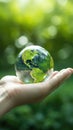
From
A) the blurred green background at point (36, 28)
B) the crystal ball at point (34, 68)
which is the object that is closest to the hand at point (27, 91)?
the crystal ball at point (34, 68)

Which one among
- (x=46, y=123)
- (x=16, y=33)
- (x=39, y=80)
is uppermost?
(x=16, y=33)

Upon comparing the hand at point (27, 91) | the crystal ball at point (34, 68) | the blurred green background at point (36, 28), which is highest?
the blurred green background at point (36, 28)

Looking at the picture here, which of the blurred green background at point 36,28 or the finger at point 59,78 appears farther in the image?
the blurred green background at point 36,28

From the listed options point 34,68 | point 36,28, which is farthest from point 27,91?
point 36,28

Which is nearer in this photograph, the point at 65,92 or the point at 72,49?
the point at 65,92

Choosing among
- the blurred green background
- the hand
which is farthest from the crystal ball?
the blurred green background

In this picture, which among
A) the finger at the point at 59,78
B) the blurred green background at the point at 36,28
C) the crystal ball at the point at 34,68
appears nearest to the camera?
the finger at the point at 59,78

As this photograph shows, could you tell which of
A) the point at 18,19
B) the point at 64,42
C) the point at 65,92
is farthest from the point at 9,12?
the point at 65,92

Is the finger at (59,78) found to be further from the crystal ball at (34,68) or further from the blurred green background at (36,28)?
the blurred green background at (36,28)

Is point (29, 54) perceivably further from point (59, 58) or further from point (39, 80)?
point (59, 58)

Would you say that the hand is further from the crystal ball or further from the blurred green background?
the blurred green background

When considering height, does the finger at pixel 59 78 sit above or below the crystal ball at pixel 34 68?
below
